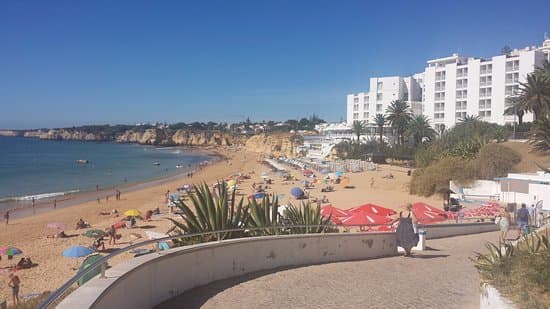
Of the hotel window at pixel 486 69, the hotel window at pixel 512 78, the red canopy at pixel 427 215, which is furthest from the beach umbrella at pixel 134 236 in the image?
the hotel window at pixel 486 69

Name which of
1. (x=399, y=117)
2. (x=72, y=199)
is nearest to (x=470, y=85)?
(x=399, y=117)

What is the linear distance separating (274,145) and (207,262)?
126383 millimetres

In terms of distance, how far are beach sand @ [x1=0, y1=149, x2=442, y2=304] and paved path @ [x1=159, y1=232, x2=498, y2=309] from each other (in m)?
9.91

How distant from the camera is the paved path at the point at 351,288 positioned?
6.86 m

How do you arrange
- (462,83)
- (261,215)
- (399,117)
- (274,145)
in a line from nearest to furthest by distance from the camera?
(261,215) → (399,117) → (462,83) → (274,145)

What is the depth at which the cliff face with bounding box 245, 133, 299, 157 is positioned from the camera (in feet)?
391

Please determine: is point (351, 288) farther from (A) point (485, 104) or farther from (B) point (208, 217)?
(A) point (485, 104)

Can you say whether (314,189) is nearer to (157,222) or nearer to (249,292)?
(157,222)

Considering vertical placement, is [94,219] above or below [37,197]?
above

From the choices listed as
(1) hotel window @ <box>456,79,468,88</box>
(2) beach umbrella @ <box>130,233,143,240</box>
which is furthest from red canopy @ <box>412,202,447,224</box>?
(1) hotel window @ <box>456,79,468,88</box>

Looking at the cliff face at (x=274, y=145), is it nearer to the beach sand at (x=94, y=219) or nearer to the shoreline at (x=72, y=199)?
the shoreline at (x=72, y=199)

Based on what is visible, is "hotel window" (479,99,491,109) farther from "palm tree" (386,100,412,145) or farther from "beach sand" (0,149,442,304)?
"beach sand" (0,149,442,304)

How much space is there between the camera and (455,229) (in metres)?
16.0

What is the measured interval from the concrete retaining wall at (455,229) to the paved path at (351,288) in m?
4.55
